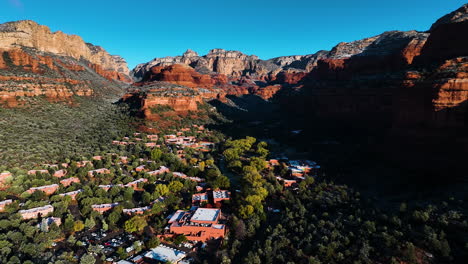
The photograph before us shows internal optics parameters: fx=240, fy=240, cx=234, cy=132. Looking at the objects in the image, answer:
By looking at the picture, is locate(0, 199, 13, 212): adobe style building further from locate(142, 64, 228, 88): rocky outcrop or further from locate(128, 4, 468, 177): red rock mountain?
locate(142, 64, 228, 88): rocky outcrop

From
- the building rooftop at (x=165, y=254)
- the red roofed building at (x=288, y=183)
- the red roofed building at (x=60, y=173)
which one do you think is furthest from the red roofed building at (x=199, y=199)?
the red roofed building at (x=60, y=173)

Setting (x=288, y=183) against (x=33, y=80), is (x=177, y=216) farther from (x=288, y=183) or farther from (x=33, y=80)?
(x=33, y=80)

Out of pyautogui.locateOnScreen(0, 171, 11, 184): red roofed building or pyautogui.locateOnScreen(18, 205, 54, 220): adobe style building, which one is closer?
pyautogui.locateOnScreen(18, 205, 54, 220): adobe style building

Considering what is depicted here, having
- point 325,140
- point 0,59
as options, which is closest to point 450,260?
point 325,140

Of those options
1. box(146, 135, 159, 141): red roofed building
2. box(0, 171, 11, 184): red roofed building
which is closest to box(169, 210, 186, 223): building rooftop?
box(0, 171, 11, 184): red roofed building

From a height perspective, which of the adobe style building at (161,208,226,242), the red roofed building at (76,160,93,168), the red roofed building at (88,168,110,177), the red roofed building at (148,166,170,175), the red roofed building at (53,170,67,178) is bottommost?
the adobe style building at (161,208,226,242)

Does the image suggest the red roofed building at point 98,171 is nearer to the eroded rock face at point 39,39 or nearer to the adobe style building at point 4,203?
the adobe style building at point 4,203

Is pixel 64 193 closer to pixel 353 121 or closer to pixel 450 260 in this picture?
pixel 450 260

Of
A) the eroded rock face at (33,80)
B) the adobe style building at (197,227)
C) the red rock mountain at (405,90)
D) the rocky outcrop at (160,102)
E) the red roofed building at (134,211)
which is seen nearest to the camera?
the adobe style building at (197,227)
